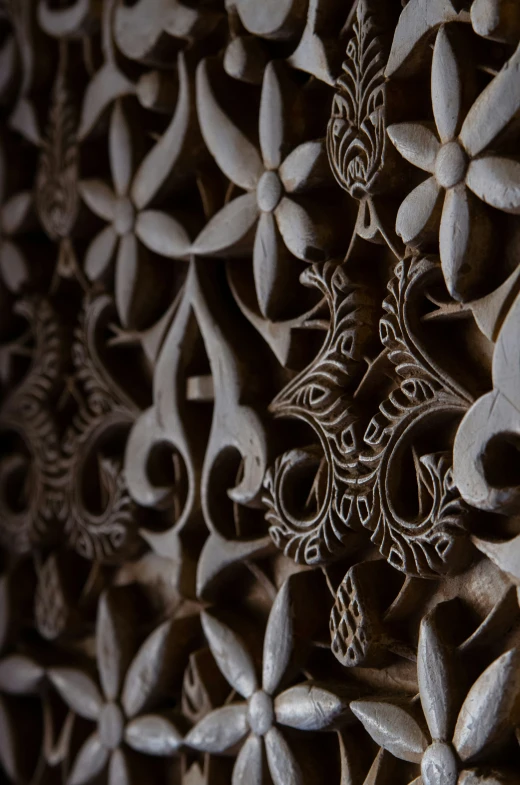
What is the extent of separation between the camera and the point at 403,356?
0.48 meters

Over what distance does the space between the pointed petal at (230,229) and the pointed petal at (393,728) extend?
0.28m

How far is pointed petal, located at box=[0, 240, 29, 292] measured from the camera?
0.82 m

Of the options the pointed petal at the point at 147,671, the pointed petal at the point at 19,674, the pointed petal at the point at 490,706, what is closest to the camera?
the pointed petal at the point at 490,706

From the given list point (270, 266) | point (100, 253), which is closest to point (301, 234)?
point (270, 266)

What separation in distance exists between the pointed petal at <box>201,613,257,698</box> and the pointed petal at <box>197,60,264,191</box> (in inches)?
10.5

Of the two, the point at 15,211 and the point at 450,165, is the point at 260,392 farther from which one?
the point at 15,211

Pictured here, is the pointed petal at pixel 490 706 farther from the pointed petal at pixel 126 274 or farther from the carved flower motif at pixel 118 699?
the pointed petal at pixel 126 274

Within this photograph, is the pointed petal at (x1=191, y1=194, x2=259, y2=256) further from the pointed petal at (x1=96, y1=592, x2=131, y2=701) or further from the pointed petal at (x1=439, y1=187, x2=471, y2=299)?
the pointed petal at (x1=96, y1=592, x2=131, y2=701)

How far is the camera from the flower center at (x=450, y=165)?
46 centimetres

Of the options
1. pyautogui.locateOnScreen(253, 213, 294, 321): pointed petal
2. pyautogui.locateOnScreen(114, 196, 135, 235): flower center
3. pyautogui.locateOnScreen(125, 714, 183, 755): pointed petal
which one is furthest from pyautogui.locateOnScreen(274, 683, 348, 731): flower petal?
pyautogui.locateOnScreen(114, 196, 135, 235): flower center

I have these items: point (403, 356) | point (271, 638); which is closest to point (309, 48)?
point (403, 356)

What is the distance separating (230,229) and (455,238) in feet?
0.61

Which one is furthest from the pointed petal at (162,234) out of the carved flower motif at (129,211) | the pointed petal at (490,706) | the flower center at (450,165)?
the pointed petal at (490,706)

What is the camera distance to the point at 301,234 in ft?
1.78
